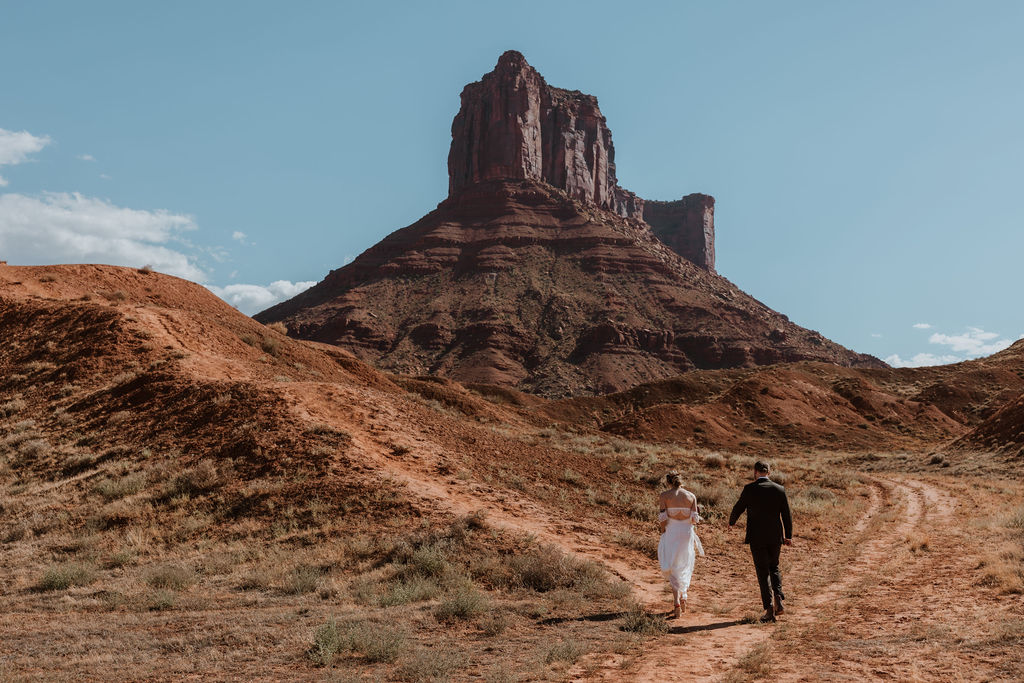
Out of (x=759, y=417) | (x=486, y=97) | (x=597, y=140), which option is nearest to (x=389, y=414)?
(x=759, y=417)

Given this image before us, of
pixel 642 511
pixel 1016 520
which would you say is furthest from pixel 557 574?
pixel 1016 520

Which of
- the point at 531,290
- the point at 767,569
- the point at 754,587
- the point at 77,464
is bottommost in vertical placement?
the point at 754,587

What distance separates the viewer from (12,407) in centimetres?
1995

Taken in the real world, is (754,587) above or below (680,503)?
below

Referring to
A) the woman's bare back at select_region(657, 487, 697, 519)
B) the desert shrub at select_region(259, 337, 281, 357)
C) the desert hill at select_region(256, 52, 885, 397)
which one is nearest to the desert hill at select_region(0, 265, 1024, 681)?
the desert shrub at select_region(259, 337, 281, 357)

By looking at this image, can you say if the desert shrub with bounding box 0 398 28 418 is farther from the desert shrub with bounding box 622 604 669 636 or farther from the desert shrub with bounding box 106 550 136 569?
the desert shrub with bounding box 622 604 669 636

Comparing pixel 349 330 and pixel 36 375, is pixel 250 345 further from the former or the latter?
pixel 349 330

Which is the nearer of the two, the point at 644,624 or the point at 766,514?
the point at 644,624

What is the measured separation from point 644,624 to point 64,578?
8545mm

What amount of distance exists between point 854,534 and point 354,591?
11506mm

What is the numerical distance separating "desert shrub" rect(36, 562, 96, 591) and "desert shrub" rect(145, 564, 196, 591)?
0.95 m

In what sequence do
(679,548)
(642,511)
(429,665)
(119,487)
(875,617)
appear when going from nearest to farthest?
(429,665), (875,617), (679,548), (119,487), (642,511)

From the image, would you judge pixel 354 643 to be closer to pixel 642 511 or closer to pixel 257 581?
pixel 257 581

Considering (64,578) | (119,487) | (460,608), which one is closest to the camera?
(460,608)
